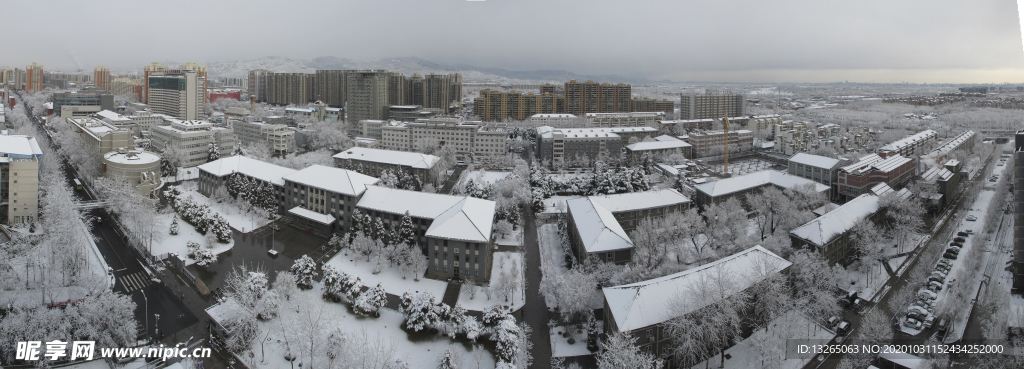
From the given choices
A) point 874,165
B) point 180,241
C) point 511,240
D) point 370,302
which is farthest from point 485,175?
point 874,165

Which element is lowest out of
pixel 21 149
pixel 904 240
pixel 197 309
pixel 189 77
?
pixel 197 309

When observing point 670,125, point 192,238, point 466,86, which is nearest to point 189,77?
point 192,238

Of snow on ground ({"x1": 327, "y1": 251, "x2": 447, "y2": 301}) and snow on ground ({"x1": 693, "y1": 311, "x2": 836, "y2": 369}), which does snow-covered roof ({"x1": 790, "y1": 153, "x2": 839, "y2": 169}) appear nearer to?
snow on ground ({"x1": 693, "y1": 311, "x2": 836, "y2": 369})

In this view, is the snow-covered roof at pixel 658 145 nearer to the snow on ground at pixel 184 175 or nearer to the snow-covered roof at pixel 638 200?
the snow-covered roof at pixel 638 200

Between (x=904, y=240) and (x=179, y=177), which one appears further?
(x=179, y=177)

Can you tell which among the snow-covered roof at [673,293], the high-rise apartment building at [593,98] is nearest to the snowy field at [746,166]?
the high-rise apartment building at [593,98]

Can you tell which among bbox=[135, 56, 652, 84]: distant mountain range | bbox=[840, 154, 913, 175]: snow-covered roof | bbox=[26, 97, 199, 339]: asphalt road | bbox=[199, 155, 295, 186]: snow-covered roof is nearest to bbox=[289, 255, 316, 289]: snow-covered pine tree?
bbox=[26, 97, 199, 339]: asphalt road

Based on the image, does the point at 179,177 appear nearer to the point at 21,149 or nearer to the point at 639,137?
the point at 21,149
